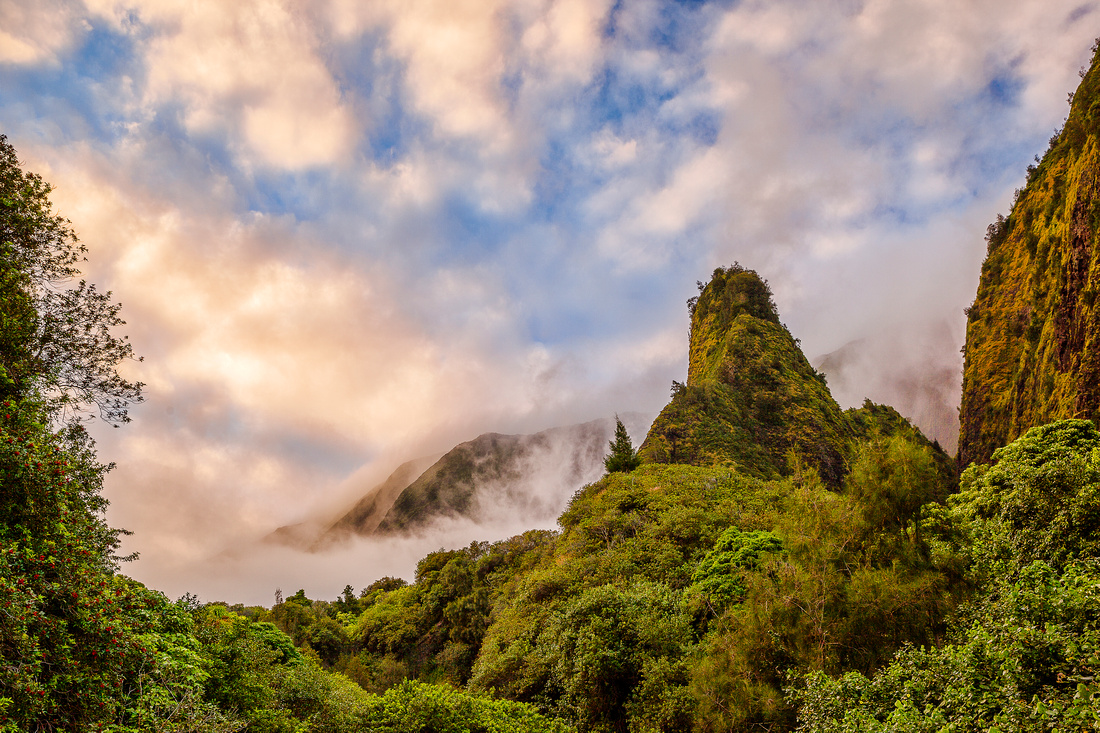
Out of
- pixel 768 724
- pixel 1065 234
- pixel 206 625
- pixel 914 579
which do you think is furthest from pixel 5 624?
pixel 1065 234

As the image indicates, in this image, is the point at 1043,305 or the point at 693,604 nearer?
the point at 693,604

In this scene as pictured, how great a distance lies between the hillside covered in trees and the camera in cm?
856

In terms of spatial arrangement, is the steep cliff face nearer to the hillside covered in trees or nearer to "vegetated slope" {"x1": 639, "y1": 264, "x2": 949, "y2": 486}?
"vegetated slope" {"x1": 639, "y1": 264, "x2": 949, "y2": 486}

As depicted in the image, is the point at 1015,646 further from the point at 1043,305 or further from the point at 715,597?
the point at 1043,305

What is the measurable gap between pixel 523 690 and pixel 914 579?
1695cm

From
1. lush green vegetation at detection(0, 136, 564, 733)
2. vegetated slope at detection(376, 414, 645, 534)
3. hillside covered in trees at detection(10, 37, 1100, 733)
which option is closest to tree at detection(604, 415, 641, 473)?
hillside covered in trees at detection(10, 37, 1100, 733)

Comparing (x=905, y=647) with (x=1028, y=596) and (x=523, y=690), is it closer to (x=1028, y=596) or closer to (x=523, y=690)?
(x=1028, y=596)

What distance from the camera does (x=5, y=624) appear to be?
7.95 meters

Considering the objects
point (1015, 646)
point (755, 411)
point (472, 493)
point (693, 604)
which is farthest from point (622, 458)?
A: point (472, 493)

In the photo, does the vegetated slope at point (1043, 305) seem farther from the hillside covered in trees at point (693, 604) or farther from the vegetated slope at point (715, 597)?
the vegetated slope at point (715, 597)

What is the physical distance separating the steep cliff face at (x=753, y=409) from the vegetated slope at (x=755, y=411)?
0.11 m

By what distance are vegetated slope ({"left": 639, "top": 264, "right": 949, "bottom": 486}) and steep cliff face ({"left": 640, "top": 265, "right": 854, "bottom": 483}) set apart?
11 cm

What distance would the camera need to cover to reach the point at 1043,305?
3612cm

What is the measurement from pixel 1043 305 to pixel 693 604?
117 feet
